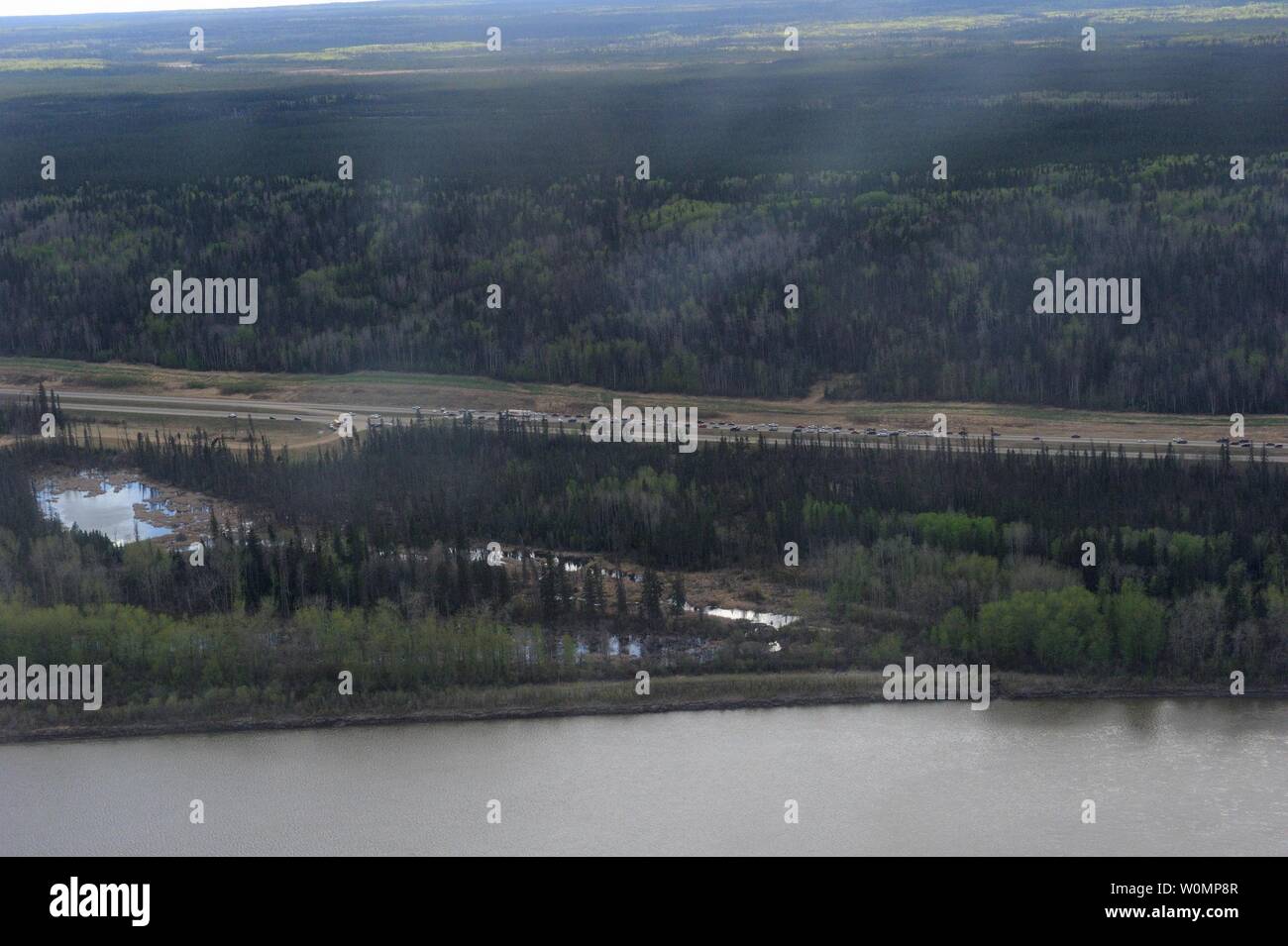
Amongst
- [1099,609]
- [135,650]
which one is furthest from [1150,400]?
[135,650]

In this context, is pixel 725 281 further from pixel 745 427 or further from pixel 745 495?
pixel 745 495

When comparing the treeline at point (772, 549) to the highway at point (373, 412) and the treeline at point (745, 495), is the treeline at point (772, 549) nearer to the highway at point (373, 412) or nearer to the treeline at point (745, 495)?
the treeline at point (745, 495)

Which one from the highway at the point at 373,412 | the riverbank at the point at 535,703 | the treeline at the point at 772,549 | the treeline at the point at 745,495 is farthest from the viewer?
the highway at the point at 373,412

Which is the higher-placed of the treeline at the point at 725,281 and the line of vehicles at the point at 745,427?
the treeline at the point at 725,281

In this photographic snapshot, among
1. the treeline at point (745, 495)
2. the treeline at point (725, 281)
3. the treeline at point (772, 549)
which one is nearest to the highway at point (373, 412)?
the treeline at point (745, 495)

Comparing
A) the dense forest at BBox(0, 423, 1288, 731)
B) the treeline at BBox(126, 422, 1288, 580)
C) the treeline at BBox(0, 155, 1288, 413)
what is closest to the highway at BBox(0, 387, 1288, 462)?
the treeline at BBox(126, 422, 1288, 580)

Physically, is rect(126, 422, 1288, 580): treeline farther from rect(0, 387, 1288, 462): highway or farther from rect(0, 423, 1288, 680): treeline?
rect(0, 387, 1288, 462): highway

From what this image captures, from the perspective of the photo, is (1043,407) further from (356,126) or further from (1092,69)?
(1092,69)
